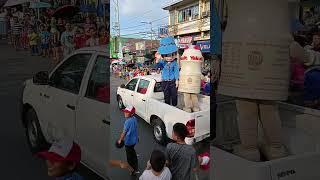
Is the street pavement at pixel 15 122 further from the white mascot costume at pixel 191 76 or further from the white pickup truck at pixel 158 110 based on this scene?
the white mascot costume at pixel 191 76

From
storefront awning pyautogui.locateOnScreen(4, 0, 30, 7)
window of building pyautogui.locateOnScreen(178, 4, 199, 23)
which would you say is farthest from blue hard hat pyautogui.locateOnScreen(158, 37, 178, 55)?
storefront awning pyautogui.locateOnScreen(4, 0, 30, 7)

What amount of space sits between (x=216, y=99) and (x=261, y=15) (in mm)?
449

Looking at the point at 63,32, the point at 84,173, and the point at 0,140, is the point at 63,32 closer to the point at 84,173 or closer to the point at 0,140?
the point at 84,173

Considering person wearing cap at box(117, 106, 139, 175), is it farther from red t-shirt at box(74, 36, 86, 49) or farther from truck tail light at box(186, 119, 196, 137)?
red t-shirt at box(74, 36, 86, 49)

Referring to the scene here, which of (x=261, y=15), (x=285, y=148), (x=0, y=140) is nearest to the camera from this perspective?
(x=261, y=15)

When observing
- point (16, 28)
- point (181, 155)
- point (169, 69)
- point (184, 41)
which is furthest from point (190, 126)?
point (16, 28)

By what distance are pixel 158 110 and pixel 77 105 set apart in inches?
61.1

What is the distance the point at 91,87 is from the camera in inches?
138

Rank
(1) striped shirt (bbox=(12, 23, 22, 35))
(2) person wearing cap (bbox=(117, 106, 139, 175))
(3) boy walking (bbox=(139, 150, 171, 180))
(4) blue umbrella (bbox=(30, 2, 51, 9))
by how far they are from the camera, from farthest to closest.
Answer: (1) striped shirt (bbox=(12, 23, 22, 35)) → (4) blue umbrella (bbox=(30, 2, 51, 9)) → (2) person wearing cap (bbox=(117, 106, 139, 175)) → (3) boy walking (bbox=(139, 150, 171, 180))

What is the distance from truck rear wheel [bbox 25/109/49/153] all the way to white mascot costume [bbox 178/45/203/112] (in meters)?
2.99

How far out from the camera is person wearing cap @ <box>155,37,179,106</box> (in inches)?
89.4

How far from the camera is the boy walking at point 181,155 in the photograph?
2224mm

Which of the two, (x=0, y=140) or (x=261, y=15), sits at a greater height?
(x=261, y=15)

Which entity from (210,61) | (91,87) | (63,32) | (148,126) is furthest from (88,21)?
(210,61)
